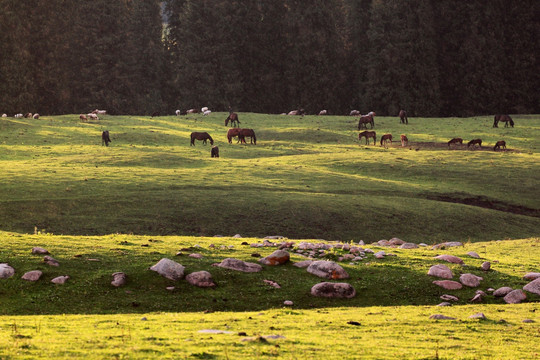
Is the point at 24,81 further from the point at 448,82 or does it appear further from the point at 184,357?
A: the point at 184,357

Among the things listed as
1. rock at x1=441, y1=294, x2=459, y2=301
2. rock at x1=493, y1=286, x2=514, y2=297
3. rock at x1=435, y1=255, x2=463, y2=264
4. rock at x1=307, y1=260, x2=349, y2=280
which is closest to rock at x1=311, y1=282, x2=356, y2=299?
rock at x1=307, y1=260, x2=349, y2=280

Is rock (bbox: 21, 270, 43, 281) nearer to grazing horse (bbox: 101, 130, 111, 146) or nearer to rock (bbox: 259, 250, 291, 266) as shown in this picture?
rock (bbox: 259, 250, 291, 266)

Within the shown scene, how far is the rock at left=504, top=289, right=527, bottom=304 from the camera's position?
17344 mm

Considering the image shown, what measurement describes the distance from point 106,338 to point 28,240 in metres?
10.7

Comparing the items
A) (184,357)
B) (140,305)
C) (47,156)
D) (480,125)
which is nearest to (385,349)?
(184,357)

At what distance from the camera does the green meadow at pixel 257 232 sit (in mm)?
12055

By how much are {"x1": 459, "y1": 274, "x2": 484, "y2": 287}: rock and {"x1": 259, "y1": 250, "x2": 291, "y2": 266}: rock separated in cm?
486

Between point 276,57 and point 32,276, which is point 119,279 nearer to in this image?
point 32,276

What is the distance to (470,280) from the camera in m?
18.6

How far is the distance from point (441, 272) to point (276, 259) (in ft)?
15.1

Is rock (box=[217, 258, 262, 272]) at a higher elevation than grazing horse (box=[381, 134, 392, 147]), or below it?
below

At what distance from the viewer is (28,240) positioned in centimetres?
2089

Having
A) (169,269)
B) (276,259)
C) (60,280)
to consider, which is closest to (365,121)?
(276,259)

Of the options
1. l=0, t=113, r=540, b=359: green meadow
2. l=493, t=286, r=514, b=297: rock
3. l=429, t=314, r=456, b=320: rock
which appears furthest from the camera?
l=493, t=286, r=514, b=297: rock
